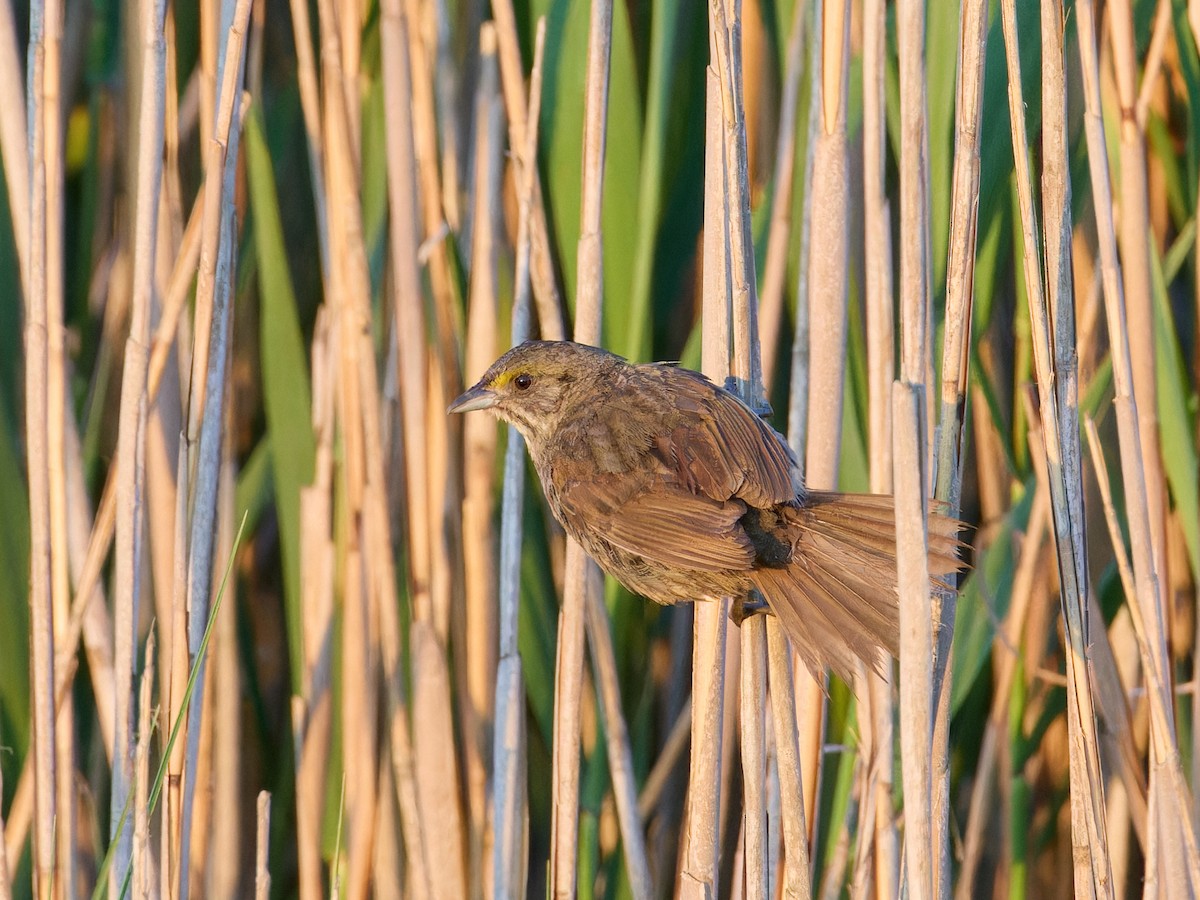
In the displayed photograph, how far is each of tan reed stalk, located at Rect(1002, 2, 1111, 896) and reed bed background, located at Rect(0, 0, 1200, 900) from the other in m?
0.13

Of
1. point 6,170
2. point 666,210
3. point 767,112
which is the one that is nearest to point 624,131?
point 666,210

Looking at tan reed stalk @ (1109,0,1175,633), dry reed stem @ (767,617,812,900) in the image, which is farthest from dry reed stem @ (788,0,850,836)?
tan reed stalk @ (1109,0,1175,633)

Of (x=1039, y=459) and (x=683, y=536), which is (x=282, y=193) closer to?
(x=683, y=536)

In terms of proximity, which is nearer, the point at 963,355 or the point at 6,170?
the point at 963,355

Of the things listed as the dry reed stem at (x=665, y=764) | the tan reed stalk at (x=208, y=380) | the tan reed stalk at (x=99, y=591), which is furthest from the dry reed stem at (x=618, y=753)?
the tan reed stalk at (x=99, y=591)

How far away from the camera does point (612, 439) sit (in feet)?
5.24

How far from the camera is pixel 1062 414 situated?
4.58 feet

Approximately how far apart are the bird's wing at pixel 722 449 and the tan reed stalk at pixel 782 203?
399 mm

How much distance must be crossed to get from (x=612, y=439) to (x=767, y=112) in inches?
30.6

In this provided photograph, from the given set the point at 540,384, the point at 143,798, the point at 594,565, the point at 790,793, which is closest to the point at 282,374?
the point at 540,384

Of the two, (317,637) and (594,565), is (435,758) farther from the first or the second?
(594,565)

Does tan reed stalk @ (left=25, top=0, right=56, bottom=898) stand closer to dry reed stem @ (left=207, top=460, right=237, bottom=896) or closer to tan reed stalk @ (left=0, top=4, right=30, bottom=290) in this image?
tan reed stalk @ (left=0, top=4, right=30, bottom=290)

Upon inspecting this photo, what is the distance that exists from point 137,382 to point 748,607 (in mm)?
832

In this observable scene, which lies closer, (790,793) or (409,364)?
(790,793)
